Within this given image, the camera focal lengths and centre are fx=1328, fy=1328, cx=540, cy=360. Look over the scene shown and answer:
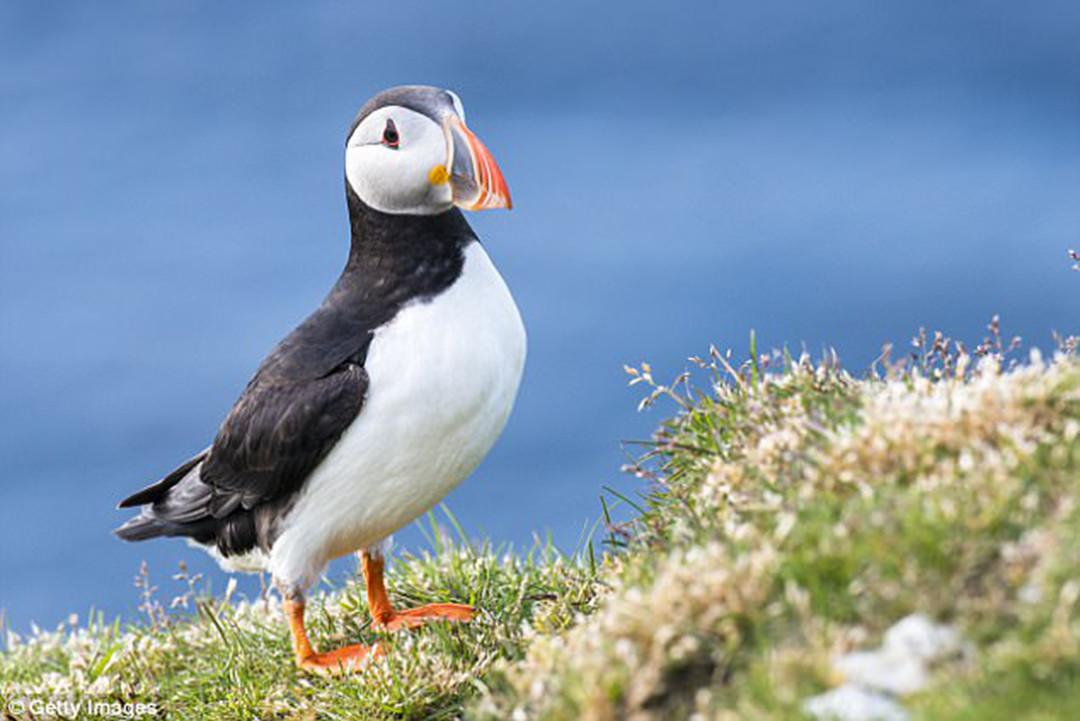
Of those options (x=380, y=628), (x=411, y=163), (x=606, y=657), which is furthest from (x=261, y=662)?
(x=606, y=657)

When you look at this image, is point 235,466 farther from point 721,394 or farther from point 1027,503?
point 1027,503

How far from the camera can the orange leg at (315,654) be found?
7672 mm

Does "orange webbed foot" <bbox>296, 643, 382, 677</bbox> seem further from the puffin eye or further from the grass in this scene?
the puffin eye

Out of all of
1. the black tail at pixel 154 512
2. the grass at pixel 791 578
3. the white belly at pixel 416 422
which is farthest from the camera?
the black tail at pixel 154 512

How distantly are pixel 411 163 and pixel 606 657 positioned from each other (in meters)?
3.52

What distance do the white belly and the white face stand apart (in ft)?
1.51

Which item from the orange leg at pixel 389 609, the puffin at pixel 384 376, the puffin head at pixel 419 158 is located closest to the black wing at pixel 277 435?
the puffin at pixel 384 376

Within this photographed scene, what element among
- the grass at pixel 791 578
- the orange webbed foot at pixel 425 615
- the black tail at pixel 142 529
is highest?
the black tail at pixel 142 529

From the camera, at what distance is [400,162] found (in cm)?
751

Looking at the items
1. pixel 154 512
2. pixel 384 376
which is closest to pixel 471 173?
pixel 384 376

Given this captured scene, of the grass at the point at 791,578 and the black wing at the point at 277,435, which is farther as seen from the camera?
the black wing at the point at 277,435

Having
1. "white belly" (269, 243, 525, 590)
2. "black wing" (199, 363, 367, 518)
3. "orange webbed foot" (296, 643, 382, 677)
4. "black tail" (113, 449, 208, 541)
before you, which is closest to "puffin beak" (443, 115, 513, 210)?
"white belly" (269, 243, 525, 590)

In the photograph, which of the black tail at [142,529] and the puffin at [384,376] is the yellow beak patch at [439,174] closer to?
the puffin at [384,376]

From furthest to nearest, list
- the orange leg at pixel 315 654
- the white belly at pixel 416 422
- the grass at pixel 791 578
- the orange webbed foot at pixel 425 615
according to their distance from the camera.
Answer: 1. the orange webbed foot at pixel 425 615
2. the orange leg at pixel 315 654
3. the white belly at pixel 416 422
4. the grass at pixel 791 578
